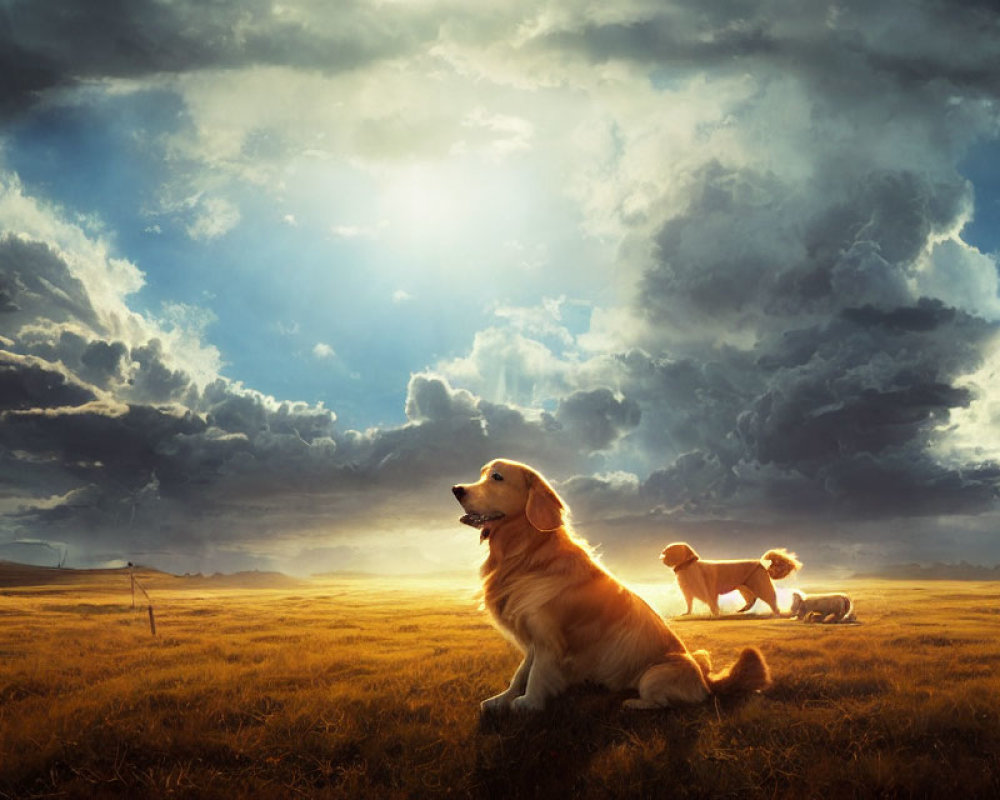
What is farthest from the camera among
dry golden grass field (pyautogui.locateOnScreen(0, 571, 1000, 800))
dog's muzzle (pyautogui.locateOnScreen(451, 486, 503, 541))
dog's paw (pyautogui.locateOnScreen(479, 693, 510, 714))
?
dog's muzzle (pyautogui.locateOnScreen(451, 486, 503, 541))

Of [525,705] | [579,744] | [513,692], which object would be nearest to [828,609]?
[513,692]

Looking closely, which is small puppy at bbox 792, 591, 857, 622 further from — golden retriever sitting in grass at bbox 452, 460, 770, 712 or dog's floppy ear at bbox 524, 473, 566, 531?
dog's floppy ear at bbox 524, 473, 566, 531

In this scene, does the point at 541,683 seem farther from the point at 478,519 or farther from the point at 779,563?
the point at 779,563

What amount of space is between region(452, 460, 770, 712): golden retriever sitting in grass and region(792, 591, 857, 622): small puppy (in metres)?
13.6

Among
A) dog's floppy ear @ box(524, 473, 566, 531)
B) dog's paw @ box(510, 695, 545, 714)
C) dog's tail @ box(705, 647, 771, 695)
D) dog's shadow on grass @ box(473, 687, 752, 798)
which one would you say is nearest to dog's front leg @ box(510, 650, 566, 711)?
dog's paw @ box(510, 695, 545, 714)

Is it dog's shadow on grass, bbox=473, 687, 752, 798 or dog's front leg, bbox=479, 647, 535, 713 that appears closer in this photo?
dog's shadow on grass, bbox=473, 687, 752, 798

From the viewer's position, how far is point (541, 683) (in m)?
7.72

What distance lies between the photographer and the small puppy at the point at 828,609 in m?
19.9

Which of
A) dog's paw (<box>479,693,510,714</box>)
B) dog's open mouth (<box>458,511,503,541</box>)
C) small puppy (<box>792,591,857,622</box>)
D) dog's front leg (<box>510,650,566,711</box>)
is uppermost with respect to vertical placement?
dog's open mouth (<box>458,511,503,541</box>)

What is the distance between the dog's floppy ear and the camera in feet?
28.2

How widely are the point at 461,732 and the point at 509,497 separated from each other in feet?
9.91

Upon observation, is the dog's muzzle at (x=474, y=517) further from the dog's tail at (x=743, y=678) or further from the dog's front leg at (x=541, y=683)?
the dog's tail at (x=743, y=678)

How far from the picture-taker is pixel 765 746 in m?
6.51

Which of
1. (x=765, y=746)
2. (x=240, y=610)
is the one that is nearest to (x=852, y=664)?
(x=765, y=746)
